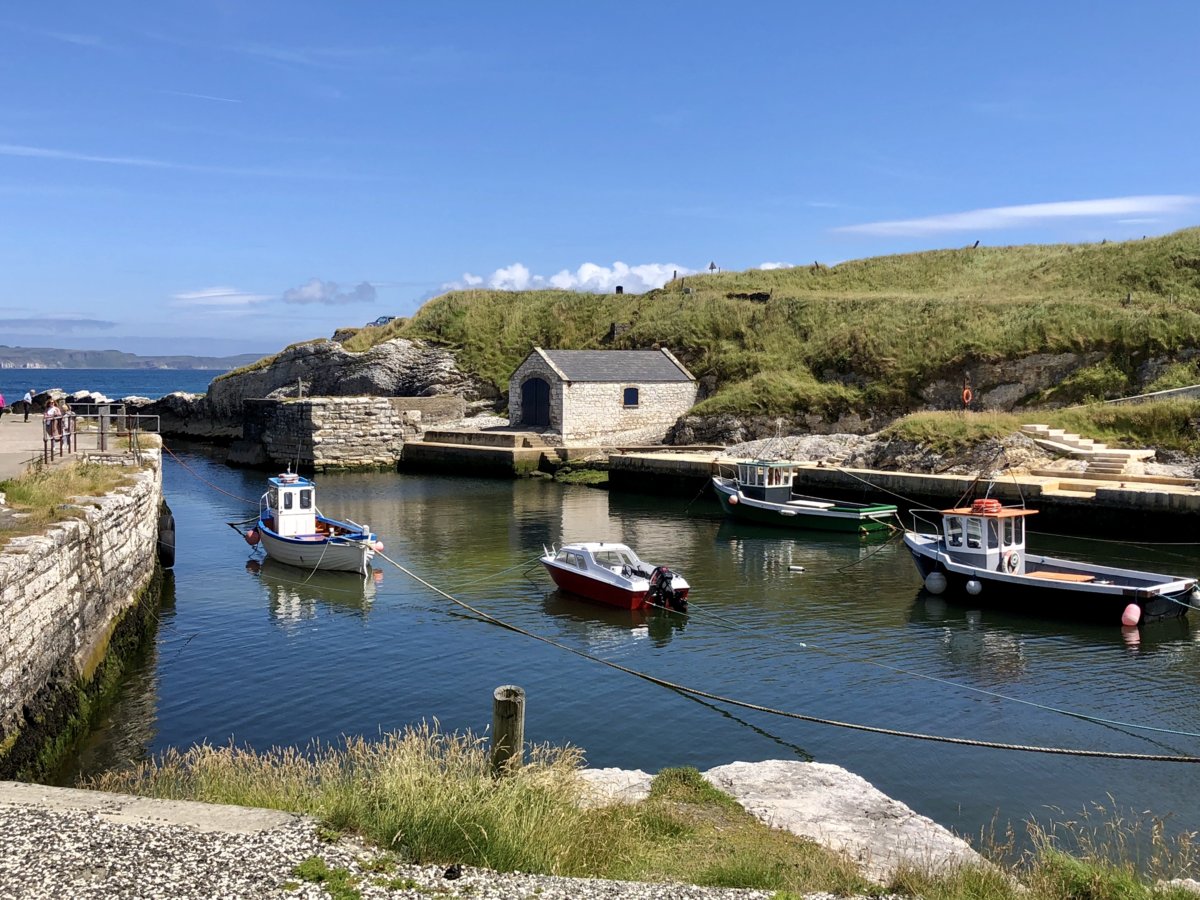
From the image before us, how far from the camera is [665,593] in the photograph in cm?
2222

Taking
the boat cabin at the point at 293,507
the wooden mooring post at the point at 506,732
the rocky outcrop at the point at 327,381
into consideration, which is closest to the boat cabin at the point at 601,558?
the boat cabin at the point at 293,507

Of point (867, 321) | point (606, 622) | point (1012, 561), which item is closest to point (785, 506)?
point (1012, 561)

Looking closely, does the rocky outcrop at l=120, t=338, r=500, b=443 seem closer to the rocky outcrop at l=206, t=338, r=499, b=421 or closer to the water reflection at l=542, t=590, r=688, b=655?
the rocky outcrop at l=206, t=338, r=499, b=421

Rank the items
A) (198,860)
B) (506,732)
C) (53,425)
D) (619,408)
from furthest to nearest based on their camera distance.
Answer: (619,408) < (53,425) < (506,732) < (198,860)

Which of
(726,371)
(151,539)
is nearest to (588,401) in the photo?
(726,371)

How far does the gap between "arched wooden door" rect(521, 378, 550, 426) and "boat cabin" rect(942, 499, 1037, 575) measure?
29375mm

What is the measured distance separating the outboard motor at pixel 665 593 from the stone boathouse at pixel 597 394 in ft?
90.7

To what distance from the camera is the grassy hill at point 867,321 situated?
1845 inches

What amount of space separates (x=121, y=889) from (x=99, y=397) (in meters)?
52.1

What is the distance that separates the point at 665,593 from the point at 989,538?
7.52 m

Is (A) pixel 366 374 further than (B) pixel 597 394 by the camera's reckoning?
Yes

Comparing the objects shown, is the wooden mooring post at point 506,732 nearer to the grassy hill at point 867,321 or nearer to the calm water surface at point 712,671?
the calm water surface at point 712,671

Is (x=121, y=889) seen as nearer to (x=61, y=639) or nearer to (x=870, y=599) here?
(x=61, y=639)

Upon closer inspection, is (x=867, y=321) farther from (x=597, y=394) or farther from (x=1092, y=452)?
(x=1092, y=452)
